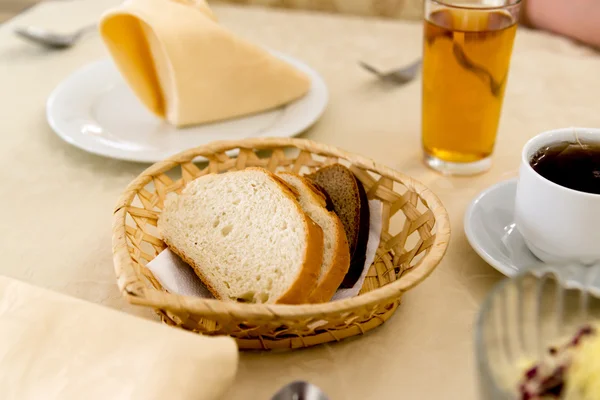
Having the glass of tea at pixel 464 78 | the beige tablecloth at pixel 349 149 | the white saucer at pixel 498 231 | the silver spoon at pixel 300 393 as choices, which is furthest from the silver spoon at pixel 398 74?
the silver spoon at pixel 300 393

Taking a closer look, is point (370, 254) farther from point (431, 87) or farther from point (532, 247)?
point (431, 87)

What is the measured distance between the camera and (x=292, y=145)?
2.38 feet

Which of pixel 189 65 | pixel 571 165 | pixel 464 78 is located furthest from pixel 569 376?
pixel 189 65

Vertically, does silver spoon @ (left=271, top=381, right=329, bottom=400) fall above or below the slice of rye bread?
above

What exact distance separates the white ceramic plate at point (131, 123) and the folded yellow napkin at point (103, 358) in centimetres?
37

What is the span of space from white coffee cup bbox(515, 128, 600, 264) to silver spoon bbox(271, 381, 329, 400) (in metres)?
0.25

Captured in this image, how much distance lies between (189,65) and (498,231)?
1.65 feet

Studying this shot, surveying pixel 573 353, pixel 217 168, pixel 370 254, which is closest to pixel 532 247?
pixel 370 254

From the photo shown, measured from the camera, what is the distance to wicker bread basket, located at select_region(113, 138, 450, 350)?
0.47 meters

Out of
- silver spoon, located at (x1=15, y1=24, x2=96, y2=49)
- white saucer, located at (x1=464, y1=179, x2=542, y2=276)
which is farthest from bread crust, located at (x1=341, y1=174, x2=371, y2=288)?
silver spoon, located at (x1=15, y1=24, x2=96, y2=49)

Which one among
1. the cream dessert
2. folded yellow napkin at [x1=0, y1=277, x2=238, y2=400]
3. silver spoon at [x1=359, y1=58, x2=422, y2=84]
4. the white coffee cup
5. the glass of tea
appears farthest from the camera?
silver spoon at [x1=359, y1=58, x2=422, y2=84]

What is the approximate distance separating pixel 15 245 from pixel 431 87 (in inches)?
21.2

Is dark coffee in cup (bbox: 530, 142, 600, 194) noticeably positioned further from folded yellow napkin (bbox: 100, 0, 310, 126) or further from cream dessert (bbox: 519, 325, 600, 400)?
folded yellow napkin (bbox: 100, 0, 310, 126)

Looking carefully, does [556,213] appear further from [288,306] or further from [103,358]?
[103,358]
